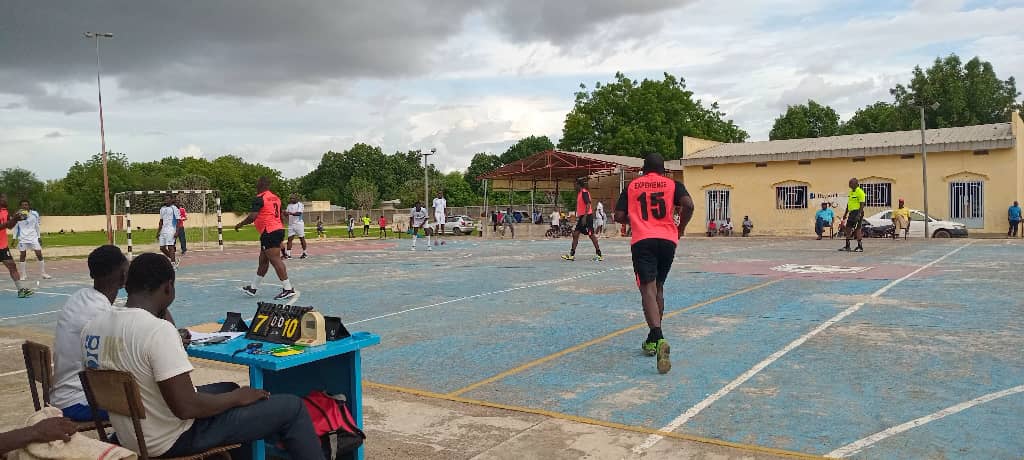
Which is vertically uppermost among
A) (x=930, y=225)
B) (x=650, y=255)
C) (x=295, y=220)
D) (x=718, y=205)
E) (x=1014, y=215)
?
(x=718, y=205)

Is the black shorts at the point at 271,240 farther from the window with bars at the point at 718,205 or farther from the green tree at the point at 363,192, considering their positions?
the green tree at the point at 363,192

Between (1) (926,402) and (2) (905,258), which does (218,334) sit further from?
(2) (905,258)

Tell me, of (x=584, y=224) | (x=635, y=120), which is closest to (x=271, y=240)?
(x=584, y=224)

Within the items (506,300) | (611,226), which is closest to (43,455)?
(506,300)

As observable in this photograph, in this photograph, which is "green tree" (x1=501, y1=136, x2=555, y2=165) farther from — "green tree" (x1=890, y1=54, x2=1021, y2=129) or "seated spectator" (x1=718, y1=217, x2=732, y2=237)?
"seated spectator" (x1=718, y1=217, x2=732, y2=237)

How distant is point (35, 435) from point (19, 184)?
97898mm

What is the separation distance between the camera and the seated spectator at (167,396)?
10.5 feet

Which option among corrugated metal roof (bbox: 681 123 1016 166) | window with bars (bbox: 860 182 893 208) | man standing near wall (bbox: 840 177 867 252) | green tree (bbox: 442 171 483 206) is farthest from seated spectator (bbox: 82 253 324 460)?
green tree (bbox: 442 171 483 206)

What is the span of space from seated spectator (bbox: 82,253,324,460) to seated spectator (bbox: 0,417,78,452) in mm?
310

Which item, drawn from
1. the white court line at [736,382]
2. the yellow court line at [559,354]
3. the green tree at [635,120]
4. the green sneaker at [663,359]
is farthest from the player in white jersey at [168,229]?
the green tree at [635,120]

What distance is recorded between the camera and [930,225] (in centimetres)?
2875

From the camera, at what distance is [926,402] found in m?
5.14

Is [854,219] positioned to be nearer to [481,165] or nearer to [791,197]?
[791,197]

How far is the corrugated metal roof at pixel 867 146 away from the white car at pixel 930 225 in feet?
11.4
